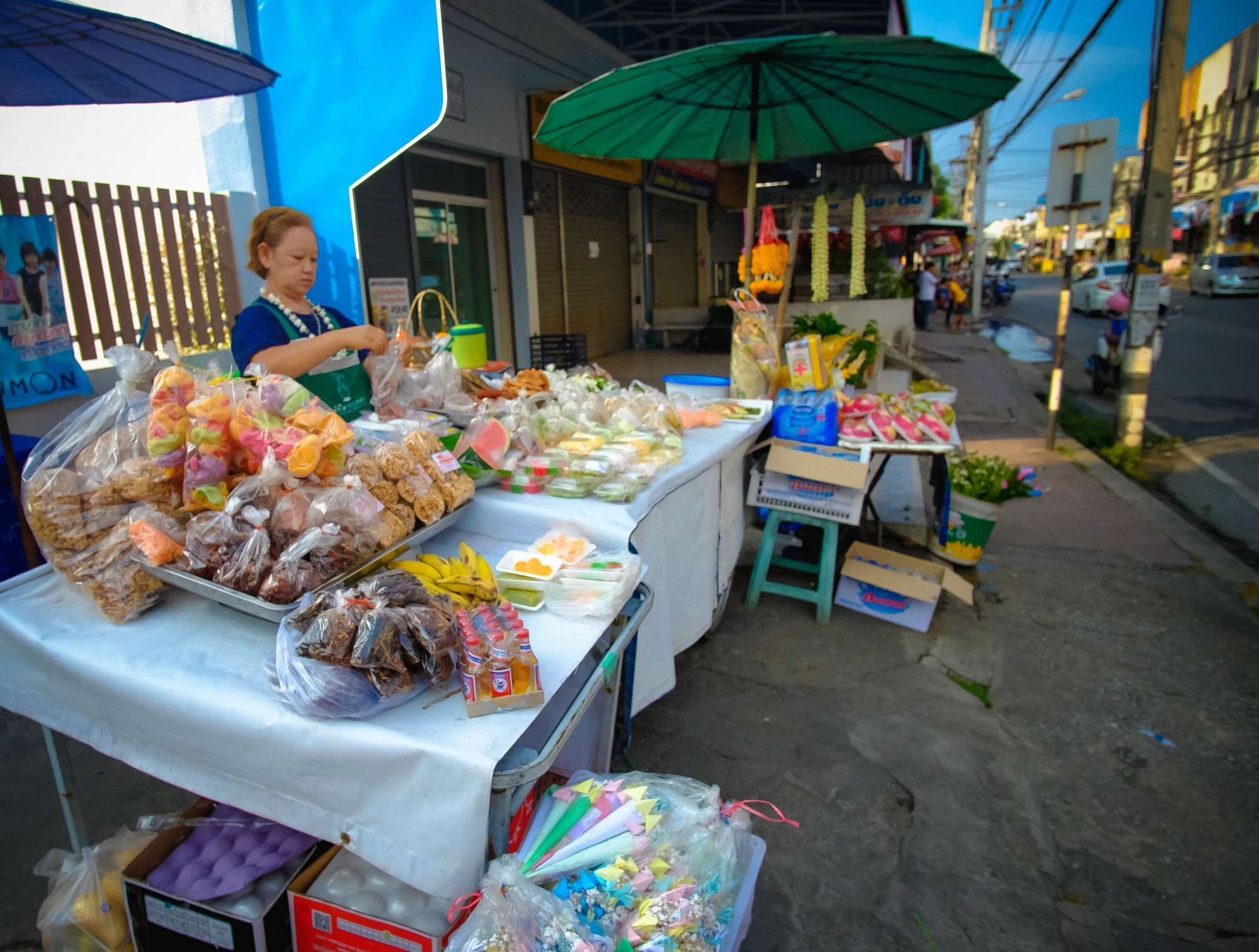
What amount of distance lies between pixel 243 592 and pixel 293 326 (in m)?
1.34

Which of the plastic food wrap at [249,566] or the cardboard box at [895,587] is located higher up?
the plastic food wrap at [249,566]

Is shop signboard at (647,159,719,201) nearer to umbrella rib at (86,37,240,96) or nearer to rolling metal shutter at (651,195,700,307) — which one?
rolling metal shutter at (651,195,700,307)

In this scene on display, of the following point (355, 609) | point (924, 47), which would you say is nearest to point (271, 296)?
point (355, 609)

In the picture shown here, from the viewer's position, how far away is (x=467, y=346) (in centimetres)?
338

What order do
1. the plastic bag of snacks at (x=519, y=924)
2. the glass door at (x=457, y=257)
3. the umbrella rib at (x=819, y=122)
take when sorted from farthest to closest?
the glass door at (x=457, y=257)
the umbrella rib at (x=819, y=122)
the plastic bag of snacks at (x=519, y=924)

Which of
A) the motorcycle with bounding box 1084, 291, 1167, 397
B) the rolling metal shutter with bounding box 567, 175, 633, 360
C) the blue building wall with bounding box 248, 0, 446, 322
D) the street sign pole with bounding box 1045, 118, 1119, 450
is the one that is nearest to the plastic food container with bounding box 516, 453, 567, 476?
the blue building wall with bounding box 248, 0, 446, 322

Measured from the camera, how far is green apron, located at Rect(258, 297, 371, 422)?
2402mm

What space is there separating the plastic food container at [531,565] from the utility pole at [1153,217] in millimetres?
7362

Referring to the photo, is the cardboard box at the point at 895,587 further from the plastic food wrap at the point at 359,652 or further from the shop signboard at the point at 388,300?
the shop signboard at the point at 388,300

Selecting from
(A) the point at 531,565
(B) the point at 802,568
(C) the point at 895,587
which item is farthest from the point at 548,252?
(A) the point at 531,565

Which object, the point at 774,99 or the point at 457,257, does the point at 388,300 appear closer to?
the point at 457,257

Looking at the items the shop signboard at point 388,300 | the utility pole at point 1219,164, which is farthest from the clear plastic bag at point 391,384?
the utility pole at point 1219,164

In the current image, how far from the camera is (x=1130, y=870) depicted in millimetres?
2191

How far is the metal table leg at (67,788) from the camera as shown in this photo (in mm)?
1717
